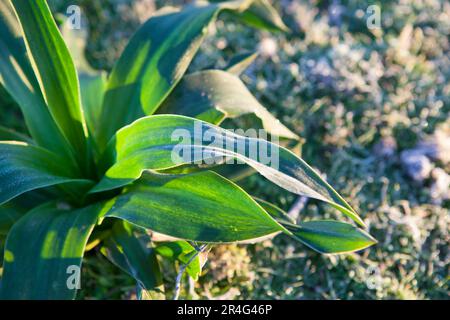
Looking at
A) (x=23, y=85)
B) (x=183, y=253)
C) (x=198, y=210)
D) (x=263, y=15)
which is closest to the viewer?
(x=198, y=210)

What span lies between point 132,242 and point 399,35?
78.9 inches

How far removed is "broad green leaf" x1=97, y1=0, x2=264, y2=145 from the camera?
1.77m

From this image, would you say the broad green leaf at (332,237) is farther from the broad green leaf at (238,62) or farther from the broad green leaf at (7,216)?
the broad green leaf at (7,216)

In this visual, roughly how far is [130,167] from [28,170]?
1.01 ft

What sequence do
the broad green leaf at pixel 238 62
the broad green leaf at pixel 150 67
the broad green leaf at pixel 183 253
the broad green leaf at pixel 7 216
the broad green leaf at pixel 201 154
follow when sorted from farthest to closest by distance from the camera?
1. the broad green leaf at pixel 238 62
2. the broad green leaf at pixel 150 67
3. the broad green leaf at pixel 7 216
4. the broad green leaf at pixel 183 253
5. the broad green leaf at pixel 201 154

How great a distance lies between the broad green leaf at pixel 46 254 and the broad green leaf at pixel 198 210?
138 mm

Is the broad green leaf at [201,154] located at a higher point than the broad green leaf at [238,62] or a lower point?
lower

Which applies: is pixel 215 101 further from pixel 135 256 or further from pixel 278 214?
pixel 135 256

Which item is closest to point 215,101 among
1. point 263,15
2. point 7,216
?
point 263,15

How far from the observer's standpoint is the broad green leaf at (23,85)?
1.71 meters

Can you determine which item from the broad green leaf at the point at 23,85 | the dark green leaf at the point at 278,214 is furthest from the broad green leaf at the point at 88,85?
the dark green leaf at the point at 278,214

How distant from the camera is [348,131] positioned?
2.37m

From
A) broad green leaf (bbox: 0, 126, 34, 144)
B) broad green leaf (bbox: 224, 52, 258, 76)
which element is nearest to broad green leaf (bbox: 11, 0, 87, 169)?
broad green leaf (bbox: 0, 126, 34, 144)
